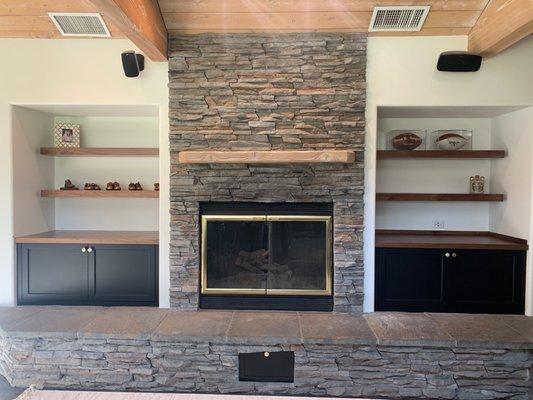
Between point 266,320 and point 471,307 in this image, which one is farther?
point 471,307

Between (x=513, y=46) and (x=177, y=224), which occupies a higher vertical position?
(x=513, y=46)

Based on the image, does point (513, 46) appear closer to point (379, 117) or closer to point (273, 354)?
point (379, 117)

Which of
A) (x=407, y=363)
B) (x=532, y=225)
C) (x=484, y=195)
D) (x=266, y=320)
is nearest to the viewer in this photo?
(x=407, y=363)

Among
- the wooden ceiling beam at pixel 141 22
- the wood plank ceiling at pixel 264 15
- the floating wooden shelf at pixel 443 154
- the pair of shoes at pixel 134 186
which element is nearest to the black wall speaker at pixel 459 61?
the wood plank ceiling at pixel 264 15

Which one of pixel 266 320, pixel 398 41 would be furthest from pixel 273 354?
pixel 398 41

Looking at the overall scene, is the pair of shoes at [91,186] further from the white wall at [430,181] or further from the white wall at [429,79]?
the white wall at [430,181]

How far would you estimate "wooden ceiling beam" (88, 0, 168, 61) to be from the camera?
2395mm

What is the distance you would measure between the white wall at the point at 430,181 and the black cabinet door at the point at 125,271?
2406 mm

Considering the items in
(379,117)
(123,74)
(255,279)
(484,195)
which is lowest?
(255,279)

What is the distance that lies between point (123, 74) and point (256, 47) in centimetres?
123

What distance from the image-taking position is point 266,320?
3105mm

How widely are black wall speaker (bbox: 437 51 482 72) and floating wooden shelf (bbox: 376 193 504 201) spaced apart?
1.18 metres

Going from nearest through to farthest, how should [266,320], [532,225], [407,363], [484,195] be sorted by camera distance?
[407,363]
[266,320]
[532,225]
[484,195]

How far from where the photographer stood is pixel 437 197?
147 inches
